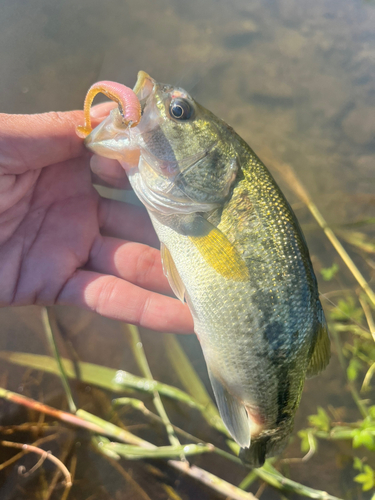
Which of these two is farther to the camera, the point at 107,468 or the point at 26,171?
the point at 107,468

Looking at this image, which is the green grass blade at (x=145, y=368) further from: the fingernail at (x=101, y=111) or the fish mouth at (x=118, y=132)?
the fingernail at (x=101, y=111)

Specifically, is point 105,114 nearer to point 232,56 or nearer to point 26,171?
point 26,171

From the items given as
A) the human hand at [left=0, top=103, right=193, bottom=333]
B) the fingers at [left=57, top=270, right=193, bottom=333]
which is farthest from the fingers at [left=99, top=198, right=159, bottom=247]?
the fingers at [left=57, top=270, right=193, bottom=333]

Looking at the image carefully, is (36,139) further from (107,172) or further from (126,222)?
(126,222)

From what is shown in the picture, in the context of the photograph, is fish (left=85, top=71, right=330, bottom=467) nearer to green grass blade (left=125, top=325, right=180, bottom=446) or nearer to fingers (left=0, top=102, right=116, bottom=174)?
fingers (left=0, top=102, right=116, bottom=174)

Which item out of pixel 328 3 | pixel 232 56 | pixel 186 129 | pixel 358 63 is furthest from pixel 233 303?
pixel 328 3

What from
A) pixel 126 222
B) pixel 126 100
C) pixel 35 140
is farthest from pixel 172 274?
pixel 35 140
